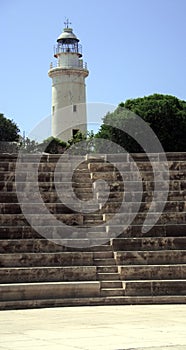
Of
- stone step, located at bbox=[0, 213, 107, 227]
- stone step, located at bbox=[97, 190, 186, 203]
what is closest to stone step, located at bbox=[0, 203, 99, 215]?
stone step, located at bbox=[0, 213, 107, 227]

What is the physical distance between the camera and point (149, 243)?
10.4 m

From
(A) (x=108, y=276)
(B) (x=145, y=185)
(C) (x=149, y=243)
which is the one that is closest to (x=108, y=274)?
(A) (x=108, y=276)

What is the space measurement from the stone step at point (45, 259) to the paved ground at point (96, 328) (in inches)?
58.7

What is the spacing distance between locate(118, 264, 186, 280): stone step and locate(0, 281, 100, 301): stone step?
2.35 feet

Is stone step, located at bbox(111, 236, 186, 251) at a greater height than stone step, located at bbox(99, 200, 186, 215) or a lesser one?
lesser

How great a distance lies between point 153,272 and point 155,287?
0.43 metres

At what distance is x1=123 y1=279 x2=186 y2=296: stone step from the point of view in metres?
9.10

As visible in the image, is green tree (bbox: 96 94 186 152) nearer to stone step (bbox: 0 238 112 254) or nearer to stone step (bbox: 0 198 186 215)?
stone step (bbox: 0 198 186 215)

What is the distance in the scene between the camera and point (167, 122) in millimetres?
40812

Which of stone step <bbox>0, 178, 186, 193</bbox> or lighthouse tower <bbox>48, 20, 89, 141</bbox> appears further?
lighthouse tower <bbox>48, 20, 89, 141</bbox>

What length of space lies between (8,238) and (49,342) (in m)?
5.27

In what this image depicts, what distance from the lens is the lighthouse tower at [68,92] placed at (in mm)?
50719

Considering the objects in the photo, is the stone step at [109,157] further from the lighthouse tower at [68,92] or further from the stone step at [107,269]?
the lighthouse tower at [68,92]

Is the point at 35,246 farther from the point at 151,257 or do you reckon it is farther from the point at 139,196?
the point at 139,196
